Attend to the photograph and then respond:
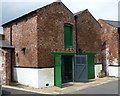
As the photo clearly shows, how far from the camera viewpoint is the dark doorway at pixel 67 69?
1544 cm

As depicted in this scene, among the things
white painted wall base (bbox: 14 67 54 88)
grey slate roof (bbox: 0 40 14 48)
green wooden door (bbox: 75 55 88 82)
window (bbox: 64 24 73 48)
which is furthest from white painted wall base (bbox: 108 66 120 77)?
grey slate roof (bbox: 0 40 14 48)

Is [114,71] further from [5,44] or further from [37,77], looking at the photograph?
[5,44]

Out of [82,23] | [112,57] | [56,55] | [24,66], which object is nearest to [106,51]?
[112,57]

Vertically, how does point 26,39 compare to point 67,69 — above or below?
above

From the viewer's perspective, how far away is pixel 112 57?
1889 centimetres

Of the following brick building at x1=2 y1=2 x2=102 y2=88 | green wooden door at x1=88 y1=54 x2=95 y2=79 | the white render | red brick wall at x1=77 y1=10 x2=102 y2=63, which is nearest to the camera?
brick building at x1=2 y1=2 x2=102 y2=88

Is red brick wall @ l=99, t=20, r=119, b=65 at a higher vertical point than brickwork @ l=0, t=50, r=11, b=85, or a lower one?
higher

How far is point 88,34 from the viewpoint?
58.0ft

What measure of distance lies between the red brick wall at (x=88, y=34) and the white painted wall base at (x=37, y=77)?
4.60 metres

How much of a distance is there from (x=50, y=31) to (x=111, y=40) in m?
8.50

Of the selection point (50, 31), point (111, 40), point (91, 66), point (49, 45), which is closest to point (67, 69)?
point (91, 66)

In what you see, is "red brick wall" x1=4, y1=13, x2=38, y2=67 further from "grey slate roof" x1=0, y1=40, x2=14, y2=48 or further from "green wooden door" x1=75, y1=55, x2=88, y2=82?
"green wooden door" x1=75, y1=55, x2=88, y2=82

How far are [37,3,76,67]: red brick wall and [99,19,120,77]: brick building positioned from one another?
6.15 meters

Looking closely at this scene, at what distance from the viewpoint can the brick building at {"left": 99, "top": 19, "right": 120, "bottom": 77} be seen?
18472mm
